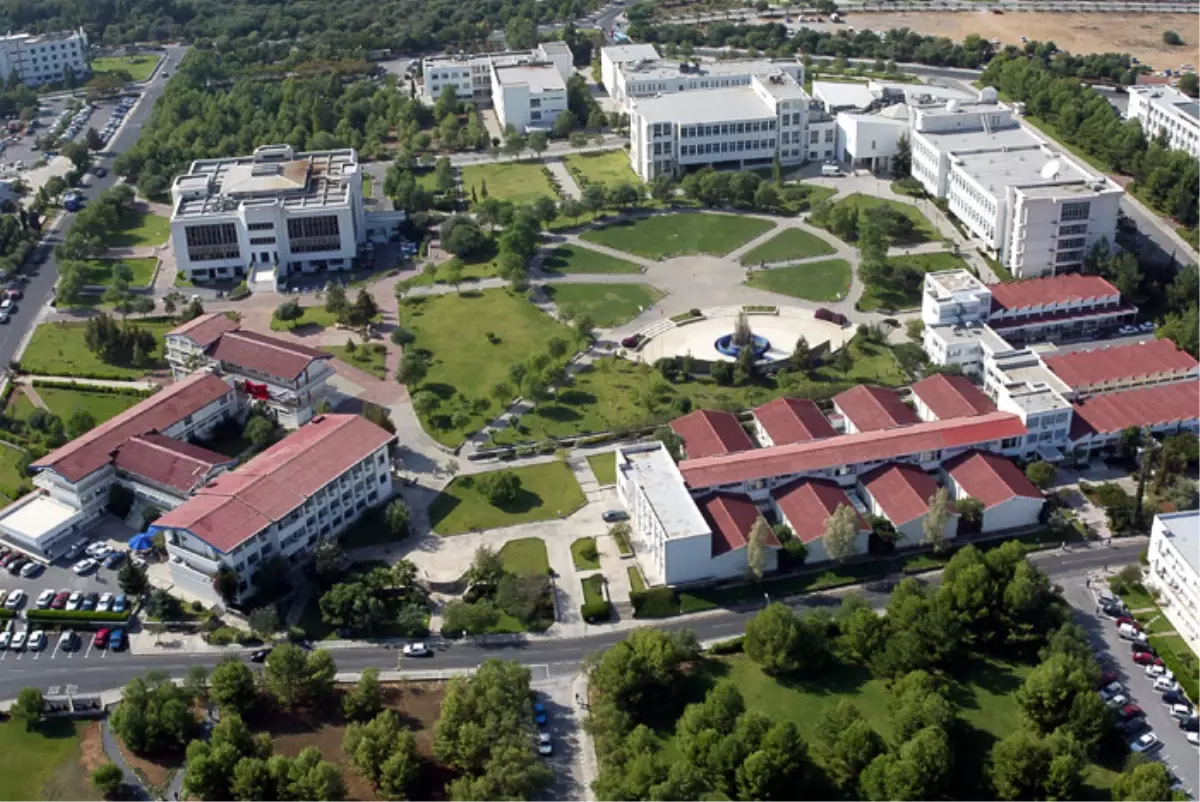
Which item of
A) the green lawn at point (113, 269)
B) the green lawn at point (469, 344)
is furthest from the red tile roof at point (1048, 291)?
the green lawn at point (113, 269)

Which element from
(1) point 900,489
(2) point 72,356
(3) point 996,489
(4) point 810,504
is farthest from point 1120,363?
(2) point 72,356

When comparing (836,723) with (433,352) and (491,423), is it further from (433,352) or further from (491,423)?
(433,352)

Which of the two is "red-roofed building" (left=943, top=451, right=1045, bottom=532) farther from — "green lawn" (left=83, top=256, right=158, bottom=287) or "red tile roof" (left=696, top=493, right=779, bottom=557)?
"green lawn" (left=83, top=256, right=158, bottom=287)

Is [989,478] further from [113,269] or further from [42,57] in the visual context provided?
[42,57]

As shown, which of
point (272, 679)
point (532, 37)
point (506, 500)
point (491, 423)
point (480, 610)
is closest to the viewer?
point (272, 679)

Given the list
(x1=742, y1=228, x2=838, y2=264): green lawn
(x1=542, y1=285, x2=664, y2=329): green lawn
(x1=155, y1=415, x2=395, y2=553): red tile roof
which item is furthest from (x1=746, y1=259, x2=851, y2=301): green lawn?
(x1=155, y1=415, x2=395, y2=553): red tile roof

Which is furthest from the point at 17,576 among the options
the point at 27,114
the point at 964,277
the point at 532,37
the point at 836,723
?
the point at 532,37
